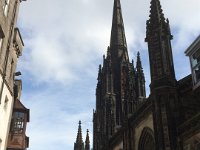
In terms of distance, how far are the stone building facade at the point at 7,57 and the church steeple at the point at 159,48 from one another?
869 centimetres

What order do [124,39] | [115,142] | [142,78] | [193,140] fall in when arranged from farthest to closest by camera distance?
[124,39] < [142,78] < [115,142] < [193,140]

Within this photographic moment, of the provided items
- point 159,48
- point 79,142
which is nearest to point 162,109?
point 159,48

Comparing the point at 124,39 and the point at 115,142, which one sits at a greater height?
the point at 124,39

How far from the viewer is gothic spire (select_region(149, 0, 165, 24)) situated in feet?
71.0

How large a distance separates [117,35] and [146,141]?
3504 cm

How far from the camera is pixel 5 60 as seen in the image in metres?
21.9

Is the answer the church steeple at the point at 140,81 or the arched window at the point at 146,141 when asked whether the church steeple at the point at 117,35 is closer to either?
the church steeple at the point at 140,81

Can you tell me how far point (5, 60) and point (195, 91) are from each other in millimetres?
11493

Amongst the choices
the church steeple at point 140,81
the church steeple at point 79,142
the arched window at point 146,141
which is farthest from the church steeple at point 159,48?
the church steeple at point 79,142

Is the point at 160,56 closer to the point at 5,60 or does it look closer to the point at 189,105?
the point at 189,105

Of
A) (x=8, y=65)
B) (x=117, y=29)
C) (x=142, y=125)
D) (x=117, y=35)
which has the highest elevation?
(x=117, y=29)

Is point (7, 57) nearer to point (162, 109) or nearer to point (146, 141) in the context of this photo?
point (162, 109)

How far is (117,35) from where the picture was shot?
5641 cm

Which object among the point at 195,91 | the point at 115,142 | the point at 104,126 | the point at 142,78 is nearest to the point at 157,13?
the point at 195,91
